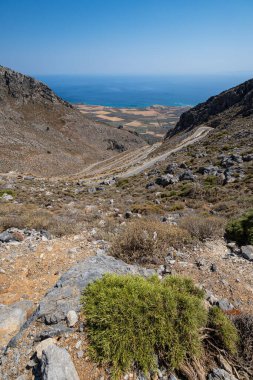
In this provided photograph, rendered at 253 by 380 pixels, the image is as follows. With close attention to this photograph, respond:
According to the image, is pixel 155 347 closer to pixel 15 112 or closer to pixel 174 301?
pixel 174 301

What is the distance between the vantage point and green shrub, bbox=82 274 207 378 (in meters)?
3.22

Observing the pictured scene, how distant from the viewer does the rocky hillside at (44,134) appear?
169ft

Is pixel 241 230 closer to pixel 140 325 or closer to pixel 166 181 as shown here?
pixel 140 325

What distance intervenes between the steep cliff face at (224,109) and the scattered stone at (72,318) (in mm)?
54068

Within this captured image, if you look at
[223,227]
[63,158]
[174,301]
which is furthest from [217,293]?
[63,158]

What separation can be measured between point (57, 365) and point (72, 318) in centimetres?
63

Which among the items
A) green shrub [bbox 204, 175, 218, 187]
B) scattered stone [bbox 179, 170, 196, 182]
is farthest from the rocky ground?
scattered stone [bbox 179, 170, 196, 182]

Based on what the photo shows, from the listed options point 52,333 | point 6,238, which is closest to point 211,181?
point 6,238

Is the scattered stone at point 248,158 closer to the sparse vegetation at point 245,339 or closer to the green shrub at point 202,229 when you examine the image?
the green shrub at point 202,229

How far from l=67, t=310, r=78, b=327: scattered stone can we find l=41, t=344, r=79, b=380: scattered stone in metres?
0.36

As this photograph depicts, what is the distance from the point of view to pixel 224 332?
3684mm

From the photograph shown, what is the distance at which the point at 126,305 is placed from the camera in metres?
3.60

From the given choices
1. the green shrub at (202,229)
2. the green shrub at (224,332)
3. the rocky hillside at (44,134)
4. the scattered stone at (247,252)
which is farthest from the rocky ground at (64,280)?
the rocky hillside at (44,134)

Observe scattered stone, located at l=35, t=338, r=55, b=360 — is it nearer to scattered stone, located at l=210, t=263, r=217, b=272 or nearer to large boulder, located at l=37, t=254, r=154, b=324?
large boulder, located at l=37, t=254, r=154, b=324
